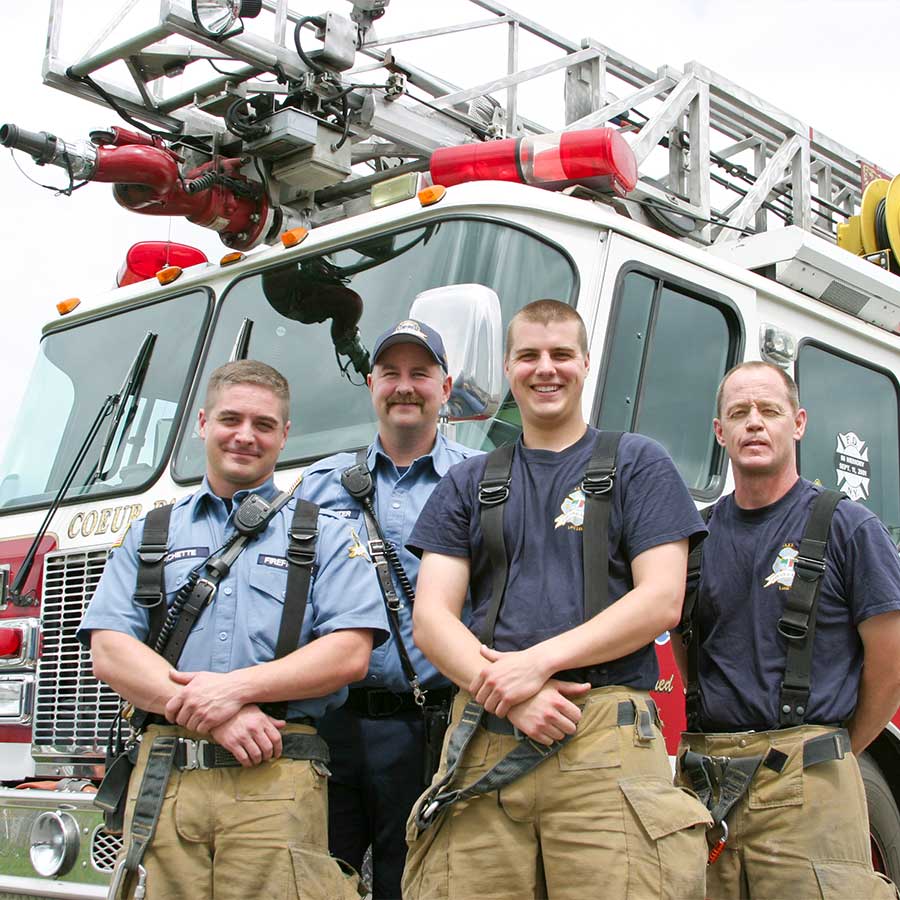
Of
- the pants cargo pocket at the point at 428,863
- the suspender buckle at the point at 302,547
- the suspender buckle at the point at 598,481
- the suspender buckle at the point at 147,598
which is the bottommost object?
the pants cargo pocket at the point at 428,863

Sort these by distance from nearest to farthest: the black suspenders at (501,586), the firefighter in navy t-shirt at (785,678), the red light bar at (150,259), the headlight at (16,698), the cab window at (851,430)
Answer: the black suspenders at (501,586) → the firefighter in navy t-shirt at (785,678) → the headlight at (16,698) → the cab window at (851,430) → the red light bar at (150,259)

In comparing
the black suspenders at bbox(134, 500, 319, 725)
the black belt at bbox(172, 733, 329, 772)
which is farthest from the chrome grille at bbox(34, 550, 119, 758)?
the black belt at bbox(172, 733, 329, 772)

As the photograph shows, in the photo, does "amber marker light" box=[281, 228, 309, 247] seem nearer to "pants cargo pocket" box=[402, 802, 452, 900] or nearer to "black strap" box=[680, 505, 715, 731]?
"black strap" box=[680, 505, 715, 731]

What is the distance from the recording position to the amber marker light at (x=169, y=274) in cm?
499

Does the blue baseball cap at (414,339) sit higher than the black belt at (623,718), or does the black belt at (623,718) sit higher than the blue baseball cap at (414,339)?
the blue baseball cap at (414,339)

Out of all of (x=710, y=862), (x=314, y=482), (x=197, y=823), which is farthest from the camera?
(x=314, y=482)

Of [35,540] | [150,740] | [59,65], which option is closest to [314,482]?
[150,740]

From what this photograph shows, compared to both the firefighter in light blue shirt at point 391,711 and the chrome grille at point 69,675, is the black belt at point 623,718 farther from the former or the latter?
the chrome grille at point 69,675

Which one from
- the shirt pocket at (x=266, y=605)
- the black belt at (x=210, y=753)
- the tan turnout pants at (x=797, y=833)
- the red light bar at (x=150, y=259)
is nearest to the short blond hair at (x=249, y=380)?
the shirt pocket at (x=266, y=605)

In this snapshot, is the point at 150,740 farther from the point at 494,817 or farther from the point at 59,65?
the point at 59,65

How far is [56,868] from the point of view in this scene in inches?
136

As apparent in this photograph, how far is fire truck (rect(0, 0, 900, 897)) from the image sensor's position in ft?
13.2

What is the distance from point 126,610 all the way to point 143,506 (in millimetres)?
1589

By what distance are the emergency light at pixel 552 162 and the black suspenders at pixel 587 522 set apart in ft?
5.83
